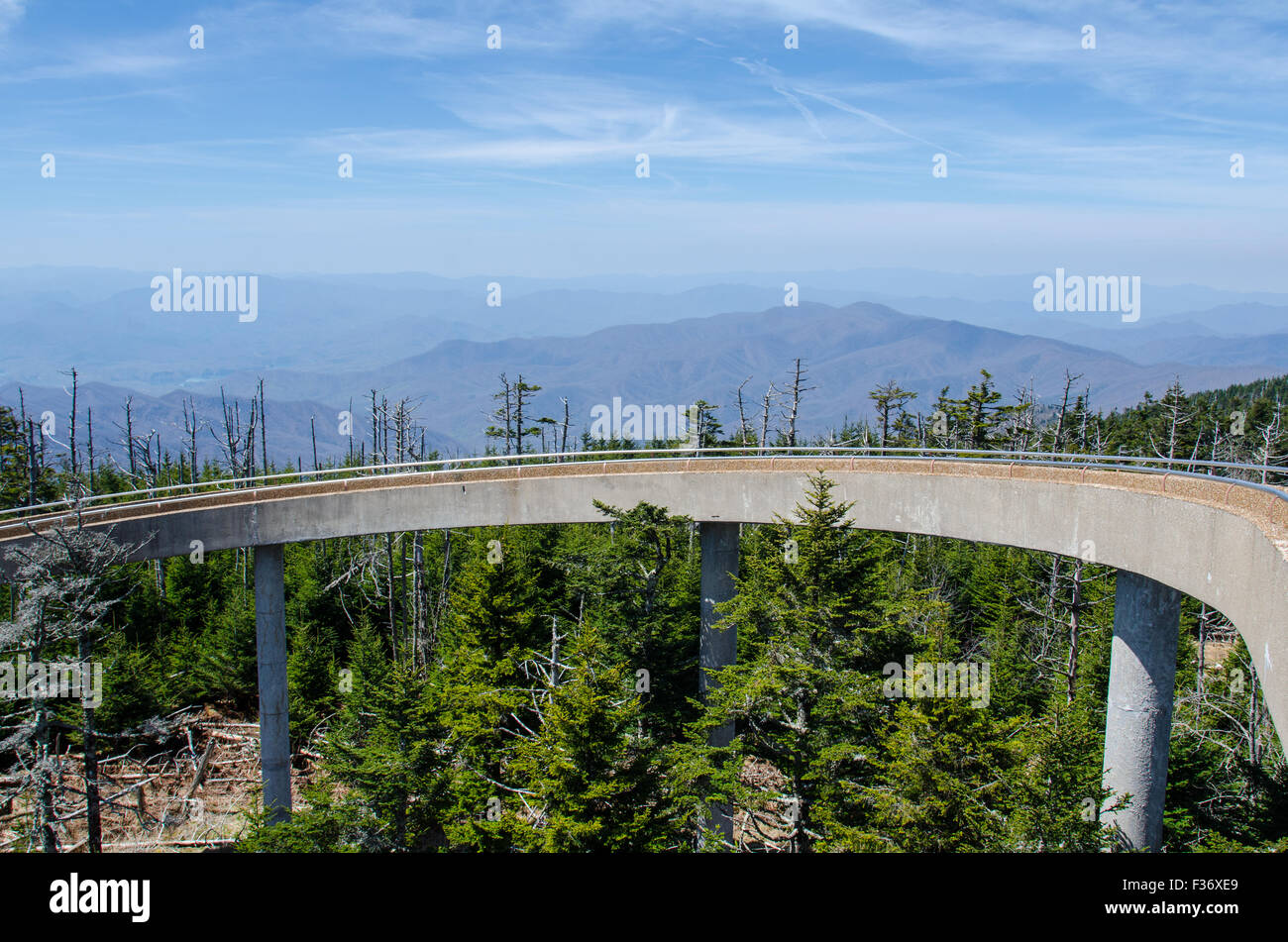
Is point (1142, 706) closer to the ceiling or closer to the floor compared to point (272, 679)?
closer to the ceiling

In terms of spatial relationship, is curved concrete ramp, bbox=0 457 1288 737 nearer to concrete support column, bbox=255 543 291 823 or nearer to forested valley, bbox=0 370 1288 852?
forested valley, bbox=0 370 1288 852

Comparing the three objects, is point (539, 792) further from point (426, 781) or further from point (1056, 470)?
point (1056, 470)

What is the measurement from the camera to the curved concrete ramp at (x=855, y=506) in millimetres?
14430

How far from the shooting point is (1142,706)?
1797 centimetres

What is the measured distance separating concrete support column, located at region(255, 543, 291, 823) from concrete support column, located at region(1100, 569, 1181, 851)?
71.8 ft

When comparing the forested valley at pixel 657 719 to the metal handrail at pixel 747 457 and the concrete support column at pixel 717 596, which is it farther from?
the metal handrail at pixel 747 457

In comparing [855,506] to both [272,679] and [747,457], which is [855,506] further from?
[272,679]

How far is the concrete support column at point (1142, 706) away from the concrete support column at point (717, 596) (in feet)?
32.5

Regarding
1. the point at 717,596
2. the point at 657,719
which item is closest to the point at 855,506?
the point at 717,596

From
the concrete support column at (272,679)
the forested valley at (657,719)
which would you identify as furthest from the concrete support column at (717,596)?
the concrete support column at (272,679)

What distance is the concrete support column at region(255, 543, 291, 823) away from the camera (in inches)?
995

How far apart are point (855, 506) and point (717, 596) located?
5.13 m

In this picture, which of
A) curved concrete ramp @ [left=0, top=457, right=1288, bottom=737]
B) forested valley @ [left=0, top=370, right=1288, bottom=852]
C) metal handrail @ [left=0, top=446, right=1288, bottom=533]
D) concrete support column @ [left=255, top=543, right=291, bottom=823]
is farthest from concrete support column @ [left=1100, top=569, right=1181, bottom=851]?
concrete support column @ [left=255, top=543, right=291, bottom=823]
